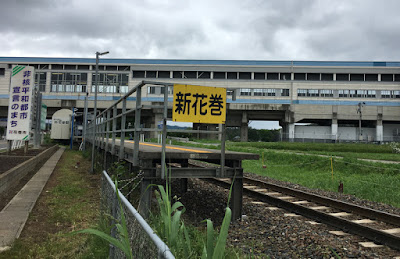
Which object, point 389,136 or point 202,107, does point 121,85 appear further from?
point 202,107

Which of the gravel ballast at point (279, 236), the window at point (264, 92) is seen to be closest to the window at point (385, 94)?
the window at point (264, 92)

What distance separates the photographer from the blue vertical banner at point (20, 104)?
1612 cm

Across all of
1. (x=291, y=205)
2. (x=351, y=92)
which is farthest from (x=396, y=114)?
(x=291, y=205)

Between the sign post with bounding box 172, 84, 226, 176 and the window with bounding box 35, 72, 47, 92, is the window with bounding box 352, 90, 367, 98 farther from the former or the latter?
the window with bounding box 35, 72, 47, 92

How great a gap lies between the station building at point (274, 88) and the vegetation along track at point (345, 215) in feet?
137

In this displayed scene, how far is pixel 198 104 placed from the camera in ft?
17.9

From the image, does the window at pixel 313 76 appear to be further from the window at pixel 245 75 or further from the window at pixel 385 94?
the window at pixel 385 94

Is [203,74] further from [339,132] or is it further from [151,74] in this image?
[339,132]

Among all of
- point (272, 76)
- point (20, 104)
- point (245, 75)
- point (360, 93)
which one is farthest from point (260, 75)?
point (20, 104)

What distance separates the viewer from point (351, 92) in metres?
57.1

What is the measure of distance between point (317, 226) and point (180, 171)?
296cm

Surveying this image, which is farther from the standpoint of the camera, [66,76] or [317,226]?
[66,76]

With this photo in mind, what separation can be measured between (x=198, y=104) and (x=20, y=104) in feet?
47.3

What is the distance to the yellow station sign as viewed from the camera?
532 centimetres
